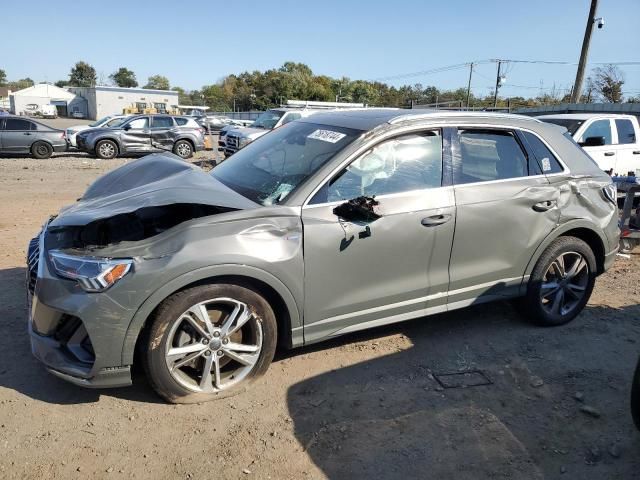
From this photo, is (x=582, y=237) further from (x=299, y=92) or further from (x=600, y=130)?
(x=299, y=92)

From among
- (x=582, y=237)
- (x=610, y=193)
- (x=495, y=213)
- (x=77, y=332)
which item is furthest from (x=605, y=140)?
(x=77, y=332)

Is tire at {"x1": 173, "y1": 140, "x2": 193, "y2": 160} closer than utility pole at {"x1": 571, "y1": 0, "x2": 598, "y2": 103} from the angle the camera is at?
Yes

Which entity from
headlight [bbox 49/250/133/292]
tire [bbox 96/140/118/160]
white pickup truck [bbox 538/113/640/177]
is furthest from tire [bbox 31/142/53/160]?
headlight [bbox 49/250/133/292]

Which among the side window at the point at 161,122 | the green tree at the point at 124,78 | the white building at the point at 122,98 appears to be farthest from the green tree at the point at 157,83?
the side window at the point at 161,122

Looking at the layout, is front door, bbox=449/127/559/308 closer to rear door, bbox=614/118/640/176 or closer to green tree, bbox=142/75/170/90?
rear door, bbox=614/118/640/176

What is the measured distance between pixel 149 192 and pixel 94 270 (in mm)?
750

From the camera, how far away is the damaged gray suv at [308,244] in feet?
9.36

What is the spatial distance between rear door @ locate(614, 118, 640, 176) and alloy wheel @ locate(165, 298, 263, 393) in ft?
31.4

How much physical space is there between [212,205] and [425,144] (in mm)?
1652

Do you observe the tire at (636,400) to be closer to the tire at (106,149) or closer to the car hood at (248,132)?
the car hood at (248,132)

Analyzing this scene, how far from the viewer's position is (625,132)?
10320 mm

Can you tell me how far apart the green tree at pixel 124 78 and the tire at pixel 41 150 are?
4240 inches

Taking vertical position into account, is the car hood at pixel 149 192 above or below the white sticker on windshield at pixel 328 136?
below

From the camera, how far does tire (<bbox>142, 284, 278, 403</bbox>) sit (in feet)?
9.52
